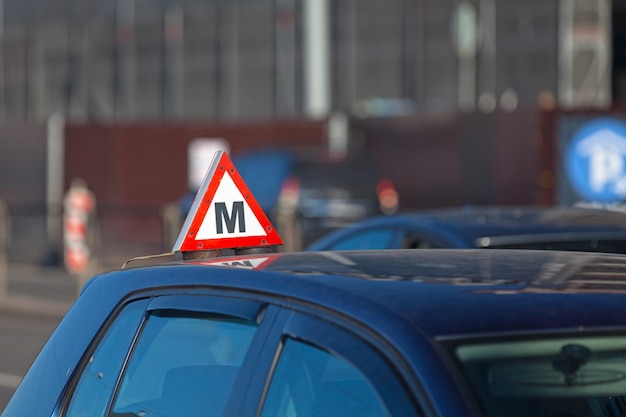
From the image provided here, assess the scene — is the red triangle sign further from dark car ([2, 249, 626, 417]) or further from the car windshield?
the car windshield

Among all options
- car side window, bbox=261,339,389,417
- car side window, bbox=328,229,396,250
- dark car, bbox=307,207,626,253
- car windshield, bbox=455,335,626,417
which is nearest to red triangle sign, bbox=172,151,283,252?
car side window, bbox=261,339,389,417

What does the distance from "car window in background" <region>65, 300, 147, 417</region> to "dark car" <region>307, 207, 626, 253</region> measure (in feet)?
12.1

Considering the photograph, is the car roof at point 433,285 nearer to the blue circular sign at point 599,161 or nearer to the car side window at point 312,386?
the car side window at point 312,386

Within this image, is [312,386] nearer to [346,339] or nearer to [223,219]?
[346,339]

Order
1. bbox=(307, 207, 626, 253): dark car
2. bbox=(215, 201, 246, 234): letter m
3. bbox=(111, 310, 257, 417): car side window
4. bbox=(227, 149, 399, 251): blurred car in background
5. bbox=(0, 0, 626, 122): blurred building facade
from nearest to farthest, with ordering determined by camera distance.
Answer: bbox=(111, 310, 257, 417): car side window, bbox=(215, 201, 246, 234): letter m, bbox=(307, 207, 626, 253): dark car, bbox=(227, 149, 399, 251): blurred car in background, bbox=(0, 0, 626, 122): blurred building facade

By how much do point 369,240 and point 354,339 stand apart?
5.48m

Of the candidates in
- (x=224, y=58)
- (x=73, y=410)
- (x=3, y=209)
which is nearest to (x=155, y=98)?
(x=224, y=58)

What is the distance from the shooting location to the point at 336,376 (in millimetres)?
2740

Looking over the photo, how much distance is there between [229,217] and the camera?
4145 millimetres

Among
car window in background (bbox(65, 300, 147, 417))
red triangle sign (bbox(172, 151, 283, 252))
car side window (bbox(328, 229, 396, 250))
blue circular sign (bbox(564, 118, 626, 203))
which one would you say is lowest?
car window in background (bbox(65, 300, 147, 417))

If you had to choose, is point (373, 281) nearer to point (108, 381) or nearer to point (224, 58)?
point (108, 381)

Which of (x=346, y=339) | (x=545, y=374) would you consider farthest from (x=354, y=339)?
(x=545, y=374)

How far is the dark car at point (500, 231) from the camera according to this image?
6.93m

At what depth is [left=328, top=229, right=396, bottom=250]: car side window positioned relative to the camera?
309 inches
